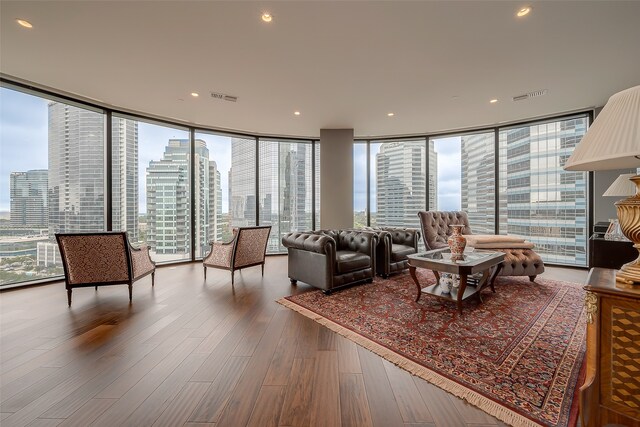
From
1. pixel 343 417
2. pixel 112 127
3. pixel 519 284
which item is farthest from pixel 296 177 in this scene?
pixel 343 417

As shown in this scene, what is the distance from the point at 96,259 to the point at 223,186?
10.0 feet

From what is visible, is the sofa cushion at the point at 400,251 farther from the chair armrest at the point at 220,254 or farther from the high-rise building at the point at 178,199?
the high-rise building at the point at 178,199

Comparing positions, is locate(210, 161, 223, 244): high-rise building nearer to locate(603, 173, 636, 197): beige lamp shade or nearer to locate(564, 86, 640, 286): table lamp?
locate(564, 86, 640, 286): table lamp

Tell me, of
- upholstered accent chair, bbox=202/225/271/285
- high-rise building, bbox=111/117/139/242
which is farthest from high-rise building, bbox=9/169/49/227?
upholstered accent chair, bbox=202/225/271/285

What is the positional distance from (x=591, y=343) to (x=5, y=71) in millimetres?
6097

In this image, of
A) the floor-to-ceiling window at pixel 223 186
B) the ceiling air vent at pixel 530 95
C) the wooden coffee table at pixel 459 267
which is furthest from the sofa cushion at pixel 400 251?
the floor-to-ceiling window at pixel 223 186

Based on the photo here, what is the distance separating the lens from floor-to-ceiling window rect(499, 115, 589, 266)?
185 inches

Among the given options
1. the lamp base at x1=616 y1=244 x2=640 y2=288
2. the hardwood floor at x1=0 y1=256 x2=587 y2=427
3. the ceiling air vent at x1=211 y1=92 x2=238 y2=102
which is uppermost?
the ceiling air vent at x1=211 y1=92 x2=238 y2=102

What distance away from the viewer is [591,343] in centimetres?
117

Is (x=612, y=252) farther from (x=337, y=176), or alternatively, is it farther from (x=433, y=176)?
(x=337, y=176)

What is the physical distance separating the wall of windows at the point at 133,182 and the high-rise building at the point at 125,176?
17 mm

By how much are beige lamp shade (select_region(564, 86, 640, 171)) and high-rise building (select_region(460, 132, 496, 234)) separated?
16.9 feet

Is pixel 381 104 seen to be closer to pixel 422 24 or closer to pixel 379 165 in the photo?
pixel 422 24

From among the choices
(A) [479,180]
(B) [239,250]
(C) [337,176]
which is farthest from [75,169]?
(A) [479,180]
